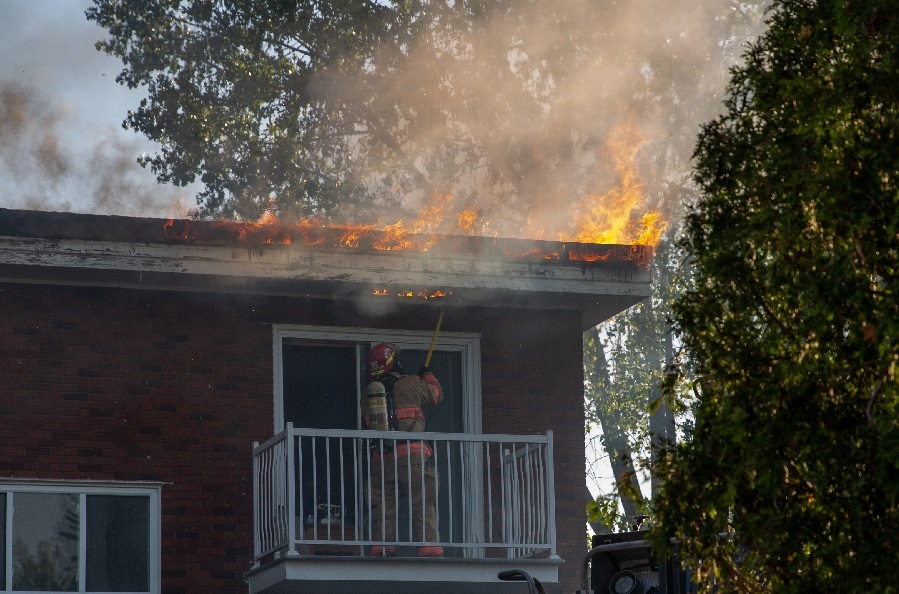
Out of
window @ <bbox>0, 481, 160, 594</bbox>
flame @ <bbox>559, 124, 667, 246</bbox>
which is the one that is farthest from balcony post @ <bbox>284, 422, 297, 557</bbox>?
flame @ <bbox>559, 124, 667, 246</bbox>

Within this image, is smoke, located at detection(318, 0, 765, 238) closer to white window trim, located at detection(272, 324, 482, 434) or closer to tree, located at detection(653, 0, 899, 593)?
white window trim, located at detection(272, 324, 482, 434)

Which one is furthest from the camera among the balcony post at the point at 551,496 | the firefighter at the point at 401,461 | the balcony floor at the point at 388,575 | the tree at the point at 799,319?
the balcony post at the point at 551,496

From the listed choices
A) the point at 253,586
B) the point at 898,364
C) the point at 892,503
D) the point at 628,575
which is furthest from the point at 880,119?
the point at 253,586

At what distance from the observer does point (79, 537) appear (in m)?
10.9

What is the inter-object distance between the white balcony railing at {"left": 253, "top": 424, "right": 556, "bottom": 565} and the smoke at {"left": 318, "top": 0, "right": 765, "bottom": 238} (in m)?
12.6

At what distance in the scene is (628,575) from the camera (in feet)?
32.9

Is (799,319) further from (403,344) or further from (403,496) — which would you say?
(403,344)

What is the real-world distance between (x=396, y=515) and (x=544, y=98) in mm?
15743

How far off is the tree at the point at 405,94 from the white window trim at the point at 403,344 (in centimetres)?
1219

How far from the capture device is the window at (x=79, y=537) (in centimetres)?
1073

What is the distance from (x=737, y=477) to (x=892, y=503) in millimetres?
655

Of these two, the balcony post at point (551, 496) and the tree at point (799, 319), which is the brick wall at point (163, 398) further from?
the tree at point (799, 319)

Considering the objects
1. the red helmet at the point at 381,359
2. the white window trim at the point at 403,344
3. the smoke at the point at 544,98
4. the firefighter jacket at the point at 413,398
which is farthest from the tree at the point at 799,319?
the smoke at the point at 544,98

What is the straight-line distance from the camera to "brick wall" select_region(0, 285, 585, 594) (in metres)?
11.1
